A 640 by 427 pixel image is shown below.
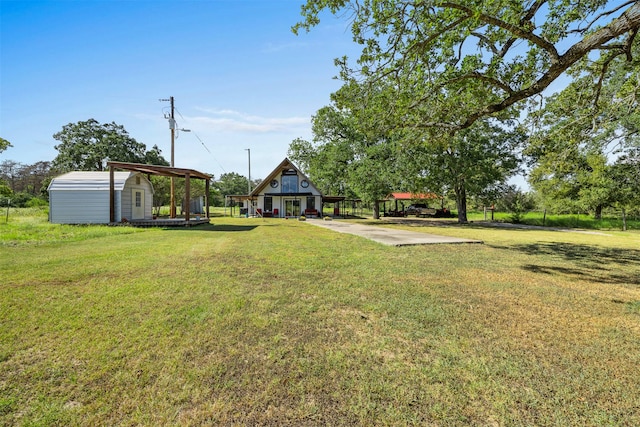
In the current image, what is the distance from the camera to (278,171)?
3159 centimetres

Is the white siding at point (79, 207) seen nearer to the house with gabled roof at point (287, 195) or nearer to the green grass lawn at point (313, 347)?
the green grass lawn at point (313, 347)

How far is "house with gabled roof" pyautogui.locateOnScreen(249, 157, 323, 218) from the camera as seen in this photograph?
104 feet

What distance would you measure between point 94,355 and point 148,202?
21.6 m

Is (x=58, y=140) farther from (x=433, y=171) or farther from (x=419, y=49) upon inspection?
(x=419, y=49)

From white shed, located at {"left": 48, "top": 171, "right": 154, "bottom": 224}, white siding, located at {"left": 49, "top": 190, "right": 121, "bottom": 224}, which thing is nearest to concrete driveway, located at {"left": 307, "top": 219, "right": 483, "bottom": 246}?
white shed, located at {"left": 48, "top": 171, "right": 154, "bottom": 224}

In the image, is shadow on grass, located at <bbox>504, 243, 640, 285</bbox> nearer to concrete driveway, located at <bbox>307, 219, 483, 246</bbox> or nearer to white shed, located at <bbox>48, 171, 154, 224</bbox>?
concrete driveway, located at <bbox>307, 219, 483, 246</bbox>

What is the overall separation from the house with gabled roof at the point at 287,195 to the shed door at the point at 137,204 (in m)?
13.0

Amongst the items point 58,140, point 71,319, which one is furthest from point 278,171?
point 58,140

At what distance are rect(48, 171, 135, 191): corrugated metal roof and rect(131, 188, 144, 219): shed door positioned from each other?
1.38 metres

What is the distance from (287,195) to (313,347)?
2951 cm

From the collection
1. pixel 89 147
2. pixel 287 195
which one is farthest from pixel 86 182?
pixel 89 147

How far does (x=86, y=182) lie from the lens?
684 inches

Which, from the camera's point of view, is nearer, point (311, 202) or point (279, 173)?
point (279, 173)

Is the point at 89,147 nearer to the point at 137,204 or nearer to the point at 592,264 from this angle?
the point at 137,204
